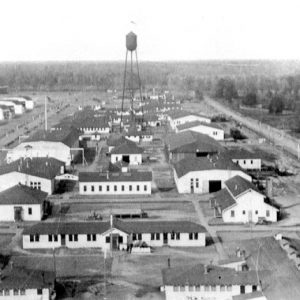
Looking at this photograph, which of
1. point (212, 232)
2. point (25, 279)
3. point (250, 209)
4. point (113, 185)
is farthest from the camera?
point (113, 185)

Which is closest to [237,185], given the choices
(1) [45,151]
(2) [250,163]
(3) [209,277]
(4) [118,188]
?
(4) [118,188]

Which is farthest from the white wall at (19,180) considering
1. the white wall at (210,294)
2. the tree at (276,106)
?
the tree at (276,106)

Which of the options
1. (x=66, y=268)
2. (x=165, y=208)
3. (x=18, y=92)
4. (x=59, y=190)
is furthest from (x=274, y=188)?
(x=18, y=92)

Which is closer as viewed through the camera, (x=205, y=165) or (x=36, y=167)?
(x=205, y=165)

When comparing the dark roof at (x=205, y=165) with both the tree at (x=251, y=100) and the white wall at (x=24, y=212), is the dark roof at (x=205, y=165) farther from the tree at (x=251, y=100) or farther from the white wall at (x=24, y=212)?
the tree at (x=251, y=100)

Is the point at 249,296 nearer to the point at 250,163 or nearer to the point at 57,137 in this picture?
the point at 250,163

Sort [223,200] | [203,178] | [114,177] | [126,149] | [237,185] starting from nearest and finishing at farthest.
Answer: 1. [223,200]
2. [237,185]
3. [203,178]
4. [114,177]
5. [126,149]
